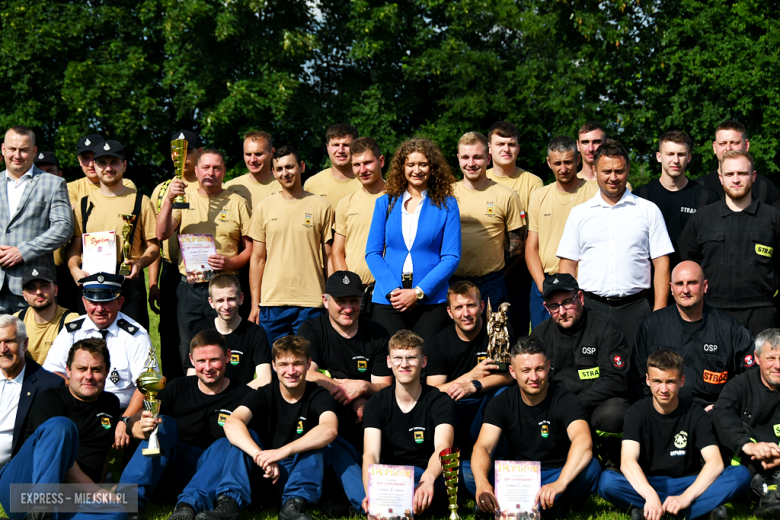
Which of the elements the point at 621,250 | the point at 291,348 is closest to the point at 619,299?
the point at 621,250

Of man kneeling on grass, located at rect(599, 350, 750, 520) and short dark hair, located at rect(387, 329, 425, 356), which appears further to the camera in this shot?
short dark hair, located at rect(387, 329, 425, 356)

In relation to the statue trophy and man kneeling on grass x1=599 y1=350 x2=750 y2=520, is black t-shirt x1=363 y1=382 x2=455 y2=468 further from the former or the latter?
man kneeling on grass x1=599 y1=350 x2=750 y2=520

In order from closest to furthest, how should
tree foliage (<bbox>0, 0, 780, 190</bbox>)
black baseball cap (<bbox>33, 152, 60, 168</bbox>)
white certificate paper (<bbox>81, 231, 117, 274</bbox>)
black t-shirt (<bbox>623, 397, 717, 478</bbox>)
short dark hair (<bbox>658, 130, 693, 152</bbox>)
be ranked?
1. black t-shirt (<bbox>623, 397, 717, 478</bbox>)
2. short dark hair (<bbox>658, 130, 693, 152</bbox>)
3. white certificate paper (<bbox>81, 231, 117, 274</bbox>)
4. black baseball cap (<bbox>33, 152, 60, 168</bbox>)
5. tree foliage (<bbox>0, 0, 780, 190</bbox>)

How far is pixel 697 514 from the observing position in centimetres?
571

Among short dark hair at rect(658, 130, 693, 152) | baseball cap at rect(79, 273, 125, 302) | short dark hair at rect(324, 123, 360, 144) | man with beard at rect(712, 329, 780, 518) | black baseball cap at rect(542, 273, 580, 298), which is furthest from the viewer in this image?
short dark hair at rect(324, 123, 360, 144)

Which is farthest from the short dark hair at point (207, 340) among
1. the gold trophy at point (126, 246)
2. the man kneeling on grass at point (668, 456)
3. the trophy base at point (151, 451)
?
the man kneeling on grass at point (668, 456)

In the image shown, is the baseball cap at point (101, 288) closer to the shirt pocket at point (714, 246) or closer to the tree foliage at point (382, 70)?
the shirt pocket at point (714, 246)

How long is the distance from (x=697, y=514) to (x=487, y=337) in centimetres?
221

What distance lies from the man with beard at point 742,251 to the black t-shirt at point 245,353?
409cm

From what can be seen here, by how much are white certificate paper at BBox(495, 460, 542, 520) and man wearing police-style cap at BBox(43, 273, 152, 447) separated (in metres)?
3.27

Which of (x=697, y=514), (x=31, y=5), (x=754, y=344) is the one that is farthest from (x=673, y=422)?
(x=31, y=5)

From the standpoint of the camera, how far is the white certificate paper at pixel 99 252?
26.4 feet

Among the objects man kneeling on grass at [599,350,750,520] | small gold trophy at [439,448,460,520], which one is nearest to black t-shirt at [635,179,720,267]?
man kneeling on grass at [599,350,750,520]

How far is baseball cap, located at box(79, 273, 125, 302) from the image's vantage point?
23.4 ft
